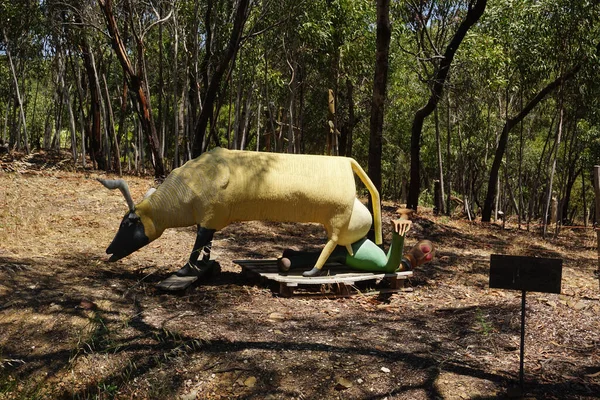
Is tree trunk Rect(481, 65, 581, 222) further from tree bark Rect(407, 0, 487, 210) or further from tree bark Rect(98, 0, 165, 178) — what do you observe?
tree bark Rect(98, 0, 165, 178)

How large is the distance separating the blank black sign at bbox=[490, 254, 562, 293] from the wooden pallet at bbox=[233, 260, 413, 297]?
2.57m

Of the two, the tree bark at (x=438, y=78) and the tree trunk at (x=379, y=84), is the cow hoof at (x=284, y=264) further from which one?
the tree bark at (x=438, y=78)

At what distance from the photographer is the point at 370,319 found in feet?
19.8

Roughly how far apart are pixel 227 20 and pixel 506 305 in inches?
461

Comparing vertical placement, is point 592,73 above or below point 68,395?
above

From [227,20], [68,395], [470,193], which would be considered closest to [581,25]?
[227,20]

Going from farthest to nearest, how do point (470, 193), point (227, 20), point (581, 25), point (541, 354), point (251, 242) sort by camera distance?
point (470, 193)
point (227, 20)
point (581, 25)
point (251, 242)
point (541, 354)

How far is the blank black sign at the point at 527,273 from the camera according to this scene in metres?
4.30

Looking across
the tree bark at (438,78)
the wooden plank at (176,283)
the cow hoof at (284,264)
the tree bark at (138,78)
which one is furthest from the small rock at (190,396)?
the tree bark at (138,78)

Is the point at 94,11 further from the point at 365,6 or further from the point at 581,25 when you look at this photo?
the point at 581,25

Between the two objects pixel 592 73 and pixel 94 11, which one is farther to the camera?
pixel 94 11

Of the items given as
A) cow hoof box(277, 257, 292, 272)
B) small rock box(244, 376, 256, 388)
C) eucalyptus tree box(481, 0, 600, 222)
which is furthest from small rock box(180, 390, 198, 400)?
eucalyptus tree box(481, 0, 600, 222)

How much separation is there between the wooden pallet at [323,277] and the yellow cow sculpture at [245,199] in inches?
9.2

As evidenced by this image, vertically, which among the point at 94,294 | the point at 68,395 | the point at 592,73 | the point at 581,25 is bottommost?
the point at 68,395
